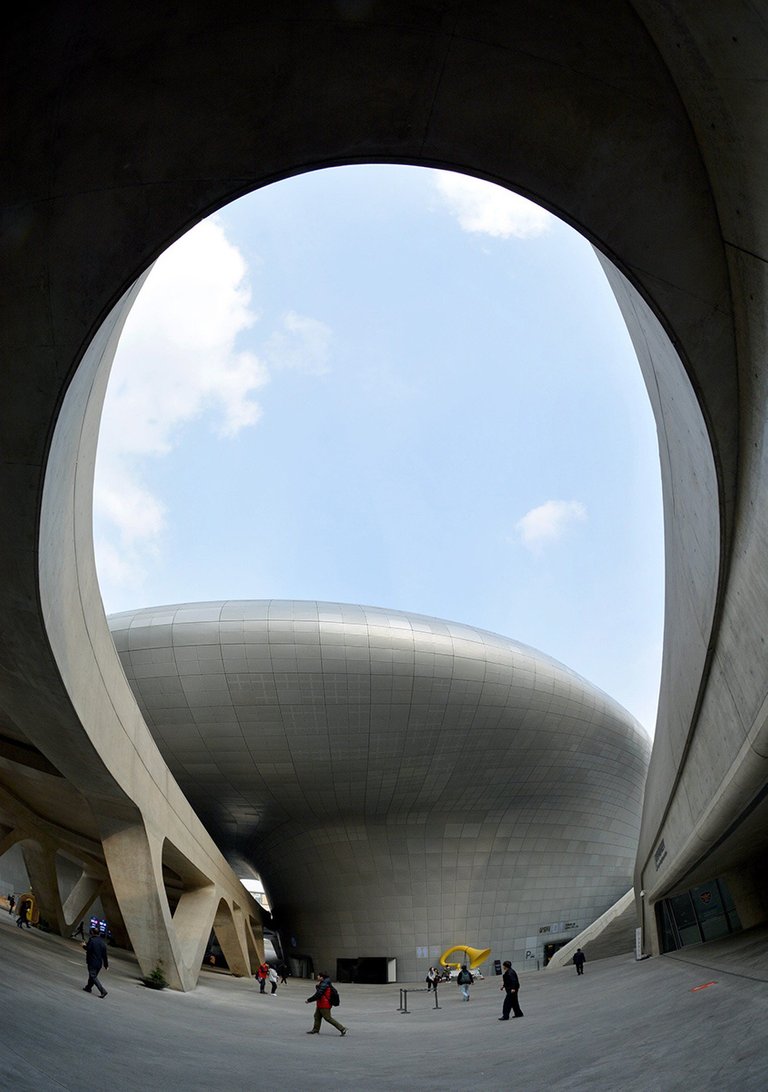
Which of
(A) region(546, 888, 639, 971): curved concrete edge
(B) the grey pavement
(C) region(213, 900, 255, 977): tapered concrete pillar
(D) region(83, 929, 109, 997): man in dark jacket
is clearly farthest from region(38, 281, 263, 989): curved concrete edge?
(A) region(546, 888, 639, 971): curved concrete edge

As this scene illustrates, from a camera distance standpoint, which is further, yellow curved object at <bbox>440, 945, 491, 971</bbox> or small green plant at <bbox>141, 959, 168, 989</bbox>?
yellow curved object at <bbox>440, 945, 491, 971</bbox>

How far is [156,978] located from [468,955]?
2019 centimetres

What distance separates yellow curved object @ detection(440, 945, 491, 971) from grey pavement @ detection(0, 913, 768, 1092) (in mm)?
17789

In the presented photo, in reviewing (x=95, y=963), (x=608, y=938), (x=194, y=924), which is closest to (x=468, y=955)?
(x=608, y=938)

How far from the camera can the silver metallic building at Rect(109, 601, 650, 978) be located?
2427 cm

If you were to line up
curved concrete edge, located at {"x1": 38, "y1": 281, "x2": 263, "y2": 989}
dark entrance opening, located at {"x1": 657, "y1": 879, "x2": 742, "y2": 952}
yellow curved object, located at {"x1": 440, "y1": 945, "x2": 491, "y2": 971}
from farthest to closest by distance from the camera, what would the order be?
yellow curved object, located at {"x1": 440, "y1": 945, "x2": 491, "y2": 971}, dark entrance opening, located at {"x1": 657, "y1": 879, "x2": 742, "y2": 952}, curved concrete edge, located at {"x1": 38, "y1": 281, "x2": 263, "y2": 989}

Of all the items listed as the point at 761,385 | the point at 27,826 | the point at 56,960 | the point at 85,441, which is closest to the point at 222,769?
the point at 27,826

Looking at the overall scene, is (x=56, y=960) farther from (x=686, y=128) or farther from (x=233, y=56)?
(x=686, y=128)

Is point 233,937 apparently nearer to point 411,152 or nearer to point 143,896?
point 143,896

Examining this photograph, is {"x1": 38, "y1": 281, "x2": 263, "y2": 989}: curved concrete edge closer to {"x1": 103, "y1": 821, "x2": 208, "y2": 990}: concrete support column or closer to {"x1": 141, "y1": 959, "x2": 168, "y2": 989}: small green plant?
{"x1": 103, "y1": 821, "x2": 208, "y2": 990}: concrete support column

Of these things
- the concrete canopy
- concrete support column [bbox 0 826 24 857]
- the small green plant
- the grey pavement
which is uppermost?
the concrete canopy

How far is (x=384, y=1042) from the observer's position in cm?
952

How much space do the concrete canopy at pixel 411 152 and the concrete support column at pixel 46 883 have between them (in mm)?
17640

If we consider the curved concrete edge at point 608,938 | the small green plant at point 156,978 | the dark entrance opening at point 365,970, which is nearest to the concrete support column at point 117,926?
the small green plant at point 156,978
